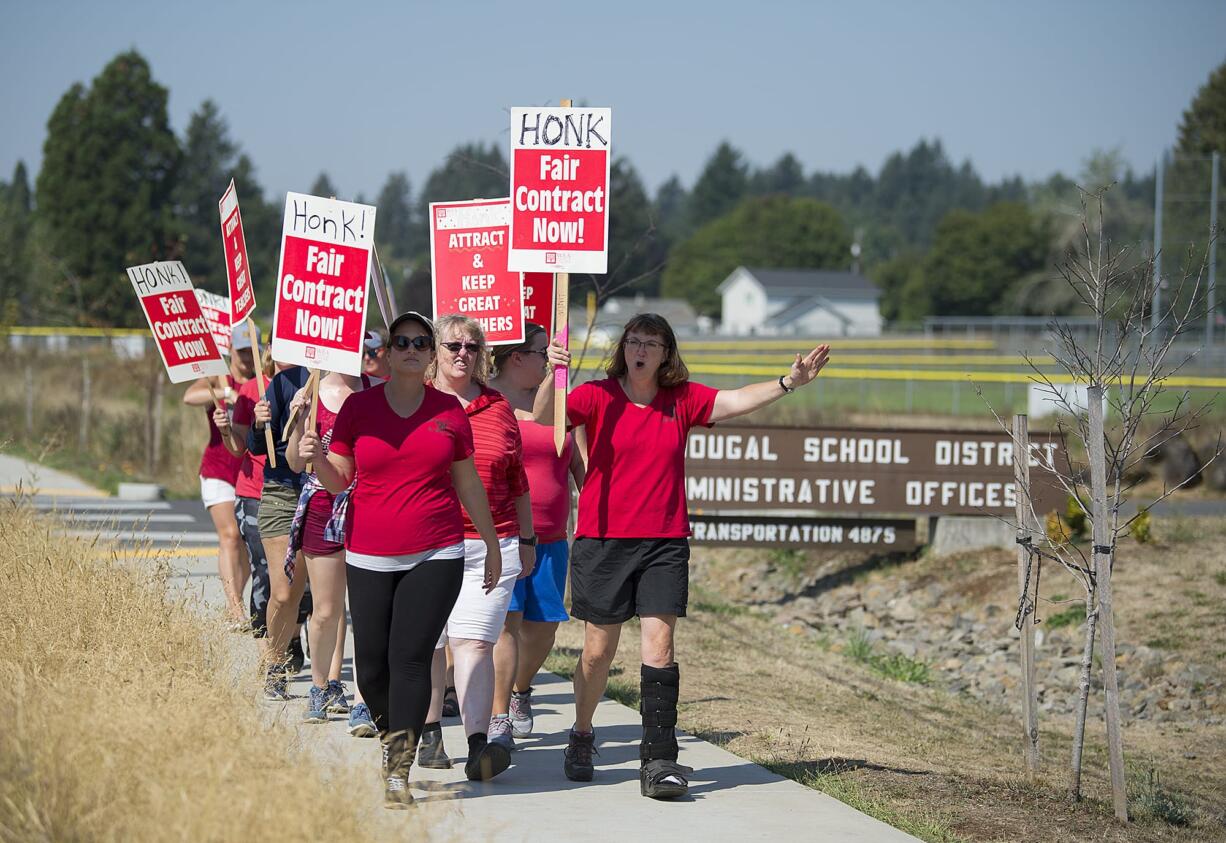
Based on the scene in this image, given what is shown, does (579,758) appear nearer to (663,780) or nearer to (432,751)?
(663,780)

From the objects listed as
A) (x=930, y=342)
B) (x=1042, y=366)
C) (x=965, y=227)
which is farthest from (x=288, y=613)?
(x=965, y=227)

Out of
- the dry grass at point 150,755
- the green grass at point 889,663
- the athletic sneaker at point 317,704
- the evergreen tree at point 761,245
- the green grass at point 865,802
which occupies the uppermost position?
the evergreen tree at point 761,245

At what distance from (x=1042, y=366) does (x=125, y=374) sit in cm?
2164

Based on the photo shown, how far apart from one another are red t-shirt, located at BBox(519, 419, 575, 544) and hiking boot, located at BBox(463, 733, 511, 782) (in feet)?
4.06

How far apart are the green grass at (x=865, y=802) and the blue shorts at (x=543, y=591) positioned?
Answer: 4.23 feet

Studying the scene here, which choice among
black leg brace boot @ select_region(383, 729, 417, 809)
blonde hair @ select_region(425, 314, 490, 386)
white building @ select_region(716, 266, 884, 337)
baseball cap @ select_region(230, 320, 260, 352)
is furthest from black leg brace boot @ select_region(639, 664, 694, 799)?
white building @ select_region(716, 266, 884, 337)

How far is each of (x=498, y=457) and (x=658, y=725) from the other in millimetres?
1353

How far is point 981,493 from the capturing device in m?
17.6

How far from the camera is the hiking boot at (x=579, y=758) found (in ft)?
22.2

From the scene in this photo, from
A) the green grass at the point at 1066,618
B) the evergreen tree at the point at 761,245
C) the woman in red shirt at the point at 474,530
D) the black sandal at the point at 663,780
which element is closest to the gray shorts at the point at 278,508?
the woman in red shirt at the point at 474,530

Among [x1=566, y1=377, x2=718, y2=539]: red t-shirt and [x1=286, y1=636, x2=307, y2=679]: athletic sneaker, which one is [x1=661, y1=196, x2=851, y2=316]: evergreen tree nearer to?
[x1=286, y1=636, x2=307, y2=679]: athletic sneaker

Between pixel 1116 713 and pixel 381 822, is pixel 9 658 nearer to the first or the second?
pixel 381 822

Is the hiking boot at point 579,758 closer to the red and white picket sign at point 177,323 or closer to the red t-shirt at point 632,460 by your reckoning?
the red t-shirt at point 632,460

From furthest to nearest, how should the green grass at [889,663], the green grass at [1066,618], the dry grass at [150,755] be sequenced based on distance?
the green grass at [1066,618] < the green grass at [889,663] < the dry grass at [150,755]
